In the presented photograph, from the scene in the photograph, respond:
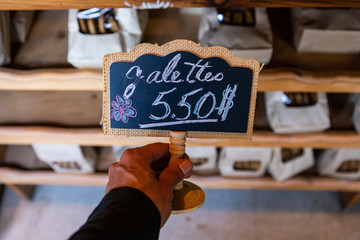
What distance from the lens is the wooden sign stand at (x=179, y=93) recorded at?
2.19ft

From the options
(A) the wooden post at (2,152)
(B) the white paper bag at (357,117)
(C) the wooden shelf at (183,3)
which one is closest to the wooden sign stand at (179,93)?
(C) the wooden shelf at (183,3)

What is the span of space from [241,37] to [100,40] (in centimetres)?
48

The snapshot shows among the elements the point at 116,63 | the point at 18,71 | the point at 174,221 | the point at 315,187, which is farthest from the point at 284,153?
the point at 18,71

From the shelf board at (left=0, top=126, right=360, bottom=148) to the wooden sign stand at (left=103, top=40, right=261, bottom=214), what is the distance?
0.48 m

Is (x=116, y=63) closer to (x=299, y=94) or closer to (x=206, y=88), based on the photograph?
(x=206, y=88)

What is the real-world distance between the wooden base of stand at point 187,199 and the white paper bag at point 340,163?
0.95m

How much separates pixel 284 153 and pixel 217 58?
3.10 ft

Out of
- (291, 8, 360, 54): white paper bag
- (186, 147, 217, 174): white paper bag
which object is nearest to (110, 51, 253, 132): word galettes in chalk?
(291, 8, 360, 54): white paper bag

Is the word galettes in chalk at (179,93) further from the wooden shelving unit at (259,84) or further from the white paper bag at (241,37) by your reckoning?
the white paper bag at (241,37)

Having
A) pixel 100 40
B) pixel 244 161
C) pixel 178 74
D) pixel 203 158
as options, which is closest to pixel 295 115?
pixel 244 161

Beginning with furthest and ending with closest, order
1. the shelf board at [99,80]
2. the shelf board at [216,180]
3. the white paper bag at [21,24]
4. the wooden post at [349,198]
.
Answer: the wooden post at [349,198], the shelf board at [216,180], the white paper bag at [21,24], the shelf board at [99,80]

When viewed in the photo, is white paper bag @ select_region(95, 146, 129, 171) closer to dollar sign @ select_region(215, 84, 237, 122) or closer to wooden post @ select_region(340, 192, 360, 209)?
dollar sign @ select_region(215, 84, 237, 122)

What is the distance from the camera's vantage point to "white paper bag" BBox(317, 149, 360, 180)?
1.40m

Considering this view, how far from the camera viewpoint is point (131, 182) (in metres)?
0.61
